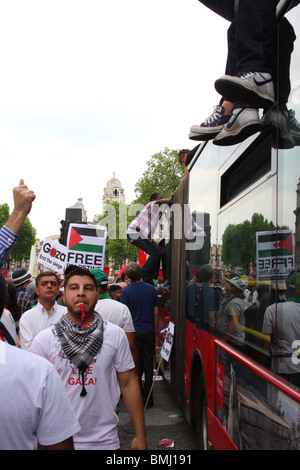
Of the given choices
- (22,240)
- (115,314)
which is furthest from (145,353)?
(22,240)

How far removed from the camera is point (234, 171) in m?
3.95

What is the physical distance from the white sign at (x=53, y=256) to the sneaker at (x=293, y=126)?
20.5ft

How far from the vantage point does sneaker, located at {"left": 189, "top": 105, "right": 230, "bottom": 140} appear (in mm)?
4016

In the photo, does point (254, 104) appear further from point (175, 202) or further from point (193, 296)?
point (175, 202)

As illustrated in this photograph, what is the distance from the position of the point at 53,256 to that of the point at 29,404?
23.4ft

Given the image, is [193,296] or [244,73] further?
[193,296]

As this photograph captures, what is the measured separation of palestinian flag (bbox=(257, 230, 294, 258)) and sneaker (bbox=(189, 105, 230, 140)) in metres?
1.20

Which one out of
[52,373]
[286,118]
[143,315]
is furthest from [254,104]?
[143,315]

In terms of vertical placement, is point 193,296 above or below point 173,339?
above

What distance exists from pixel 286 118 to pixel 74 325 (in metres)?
1.78

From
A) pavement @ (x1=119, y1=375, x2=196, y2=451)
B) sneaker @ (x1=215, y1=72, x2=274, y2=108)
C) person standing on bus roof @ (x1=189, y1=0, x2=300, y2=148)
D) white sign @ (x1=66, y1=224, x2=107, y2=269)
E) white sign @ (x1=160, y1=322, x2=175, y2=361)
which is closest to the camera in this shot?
person standing on bus roof @ (x1=189, y1=0, x2=300, y2=148)

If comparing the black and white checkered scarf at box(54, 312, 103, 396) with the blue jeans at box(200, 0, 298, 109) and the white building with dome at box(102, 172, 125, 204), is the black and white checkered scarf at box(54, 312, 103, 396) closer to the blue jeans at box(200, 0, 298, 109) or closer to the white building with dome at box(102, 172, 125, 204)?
the blue jeans at box(200, 0, 298, 109)

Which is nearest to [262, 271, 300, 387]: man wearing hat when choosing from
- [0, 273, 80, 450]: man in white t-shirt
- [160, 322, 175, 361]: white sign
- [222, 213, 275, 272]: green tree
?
[222, 213, 275, 272]: green tree

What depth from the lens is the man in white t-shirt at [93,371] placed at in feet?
10.1
